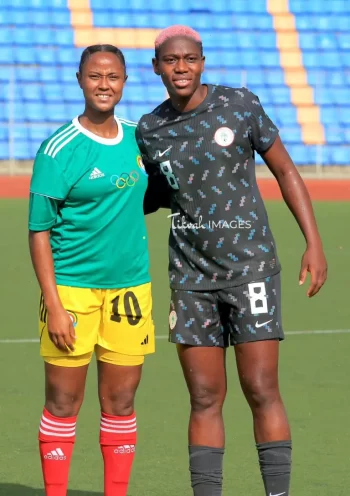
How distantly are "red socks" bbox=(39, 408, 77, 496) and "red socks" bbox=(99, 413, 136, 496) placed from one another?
5.8 inches

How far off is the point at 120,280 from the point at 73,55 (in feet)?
60.5

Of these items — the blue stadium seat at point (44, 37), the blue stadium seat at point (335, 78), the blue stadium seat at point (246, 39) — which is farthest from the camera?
the blue stadium seat at point (246, 39)

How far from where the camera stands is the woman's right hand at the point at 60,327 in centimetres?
404

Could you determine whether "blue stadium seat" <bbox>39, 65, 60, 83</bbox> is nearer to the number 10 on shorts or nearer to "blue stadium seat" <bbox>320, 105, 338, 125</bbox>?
"blue stadium seat" <bbox>320, 105, 338, 125</bbox>

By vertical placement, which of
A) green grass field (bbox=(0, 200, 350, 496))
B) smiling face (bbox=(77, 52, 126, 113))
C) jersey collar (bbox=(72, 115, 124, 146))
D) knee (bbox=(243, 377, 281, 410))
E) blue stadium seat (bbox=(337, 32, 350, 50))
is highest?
blue stadium seat (bbox=(337, 32, 350, 50))

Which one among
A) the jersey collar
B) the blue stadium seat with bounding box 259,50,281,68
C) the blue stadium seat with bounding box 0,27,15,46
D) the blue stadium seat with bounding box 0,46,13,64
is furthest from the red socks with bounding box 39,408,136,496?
the blue stadium seat with bounding box 259,50,281,68

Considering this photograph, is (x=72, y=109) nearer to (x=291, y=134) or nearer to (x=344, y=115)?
(x=291, y=134)

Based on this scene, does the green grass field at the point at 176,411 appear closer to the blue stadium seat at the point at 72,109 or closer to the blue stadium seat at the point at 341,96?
the blue stadium seat at the point at 72,109

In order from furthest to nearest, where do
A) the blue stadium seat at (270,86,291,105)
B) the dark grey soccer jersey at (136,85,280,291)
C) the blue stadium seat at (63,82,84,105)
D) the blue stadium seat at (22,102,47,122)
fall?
the blue stadium seat at (270,86,291,105) < the blue stadium seat at (63,82,84,105) < the blue stadium seat at (22,102,47,122) < the dark grey soccer jersey at (136,85,280,291)

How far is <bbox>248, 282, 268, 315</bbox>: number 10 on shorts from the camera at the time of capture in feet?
13.6

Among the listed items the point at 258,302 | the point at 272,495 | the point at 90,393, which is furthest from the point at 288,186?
the point at 90,393

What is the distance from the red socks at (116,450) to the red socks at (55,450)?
0.15 meters

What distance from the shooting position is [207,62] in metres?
22.7

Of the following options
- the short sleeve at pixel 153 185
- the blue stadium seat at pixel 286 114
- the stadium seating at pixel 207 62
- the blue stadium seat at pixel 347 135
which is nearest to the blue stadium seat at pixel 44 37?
the stadium seating at pixel 207 62
